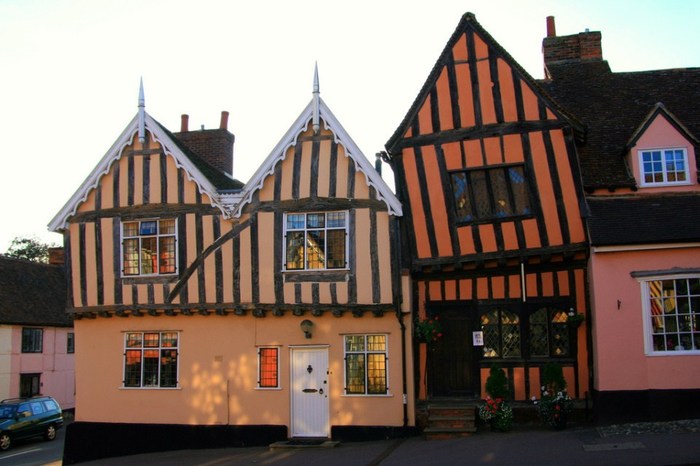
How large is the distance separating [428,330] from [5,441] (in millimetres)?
16540

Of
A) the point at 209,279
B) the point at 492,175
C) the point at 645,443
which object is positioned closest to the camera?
the point at 645,443

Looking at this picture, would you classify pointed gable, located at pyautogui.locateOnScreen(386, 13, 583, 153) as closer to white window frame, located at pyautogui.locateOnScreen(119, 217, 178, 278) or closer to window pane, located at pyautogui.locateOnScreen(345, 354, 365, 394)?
window pane, located at pyautogui.locateOnScreen(345, 354, 365, 394)

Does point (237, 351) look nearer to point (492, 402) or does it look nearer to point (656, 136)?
point (492, 402)

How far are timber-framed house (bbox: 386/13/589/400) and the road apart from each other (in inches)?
476

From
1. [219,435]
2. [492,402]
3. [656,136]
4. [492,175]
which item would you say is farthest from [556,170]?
[219,435]

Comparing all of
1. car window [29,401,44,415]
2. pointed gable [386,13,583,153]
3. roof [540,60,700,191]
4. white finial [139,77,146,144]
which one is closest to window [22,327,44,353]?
car window [29,401,44,415]

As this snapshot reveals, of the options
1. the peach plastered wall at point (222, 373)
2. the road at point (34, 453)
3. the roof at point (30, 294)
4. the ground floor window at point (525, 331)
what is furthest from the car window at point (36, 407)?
the ground floor window at point (525, 331)

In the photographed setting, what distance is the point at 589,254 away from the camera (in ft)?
51.5

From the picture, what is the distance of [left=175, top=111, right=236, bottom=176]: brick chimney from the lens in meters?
23.4

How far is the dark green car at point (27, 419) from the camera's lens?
24.4m

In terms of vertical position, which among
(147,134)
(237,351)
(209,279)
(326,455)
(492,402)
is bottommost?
(326,455)

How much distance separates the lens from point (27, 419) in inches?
995

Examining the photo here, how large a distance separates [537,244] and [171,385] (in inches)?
380

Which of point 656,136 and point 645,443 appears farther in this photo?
point 656,136
